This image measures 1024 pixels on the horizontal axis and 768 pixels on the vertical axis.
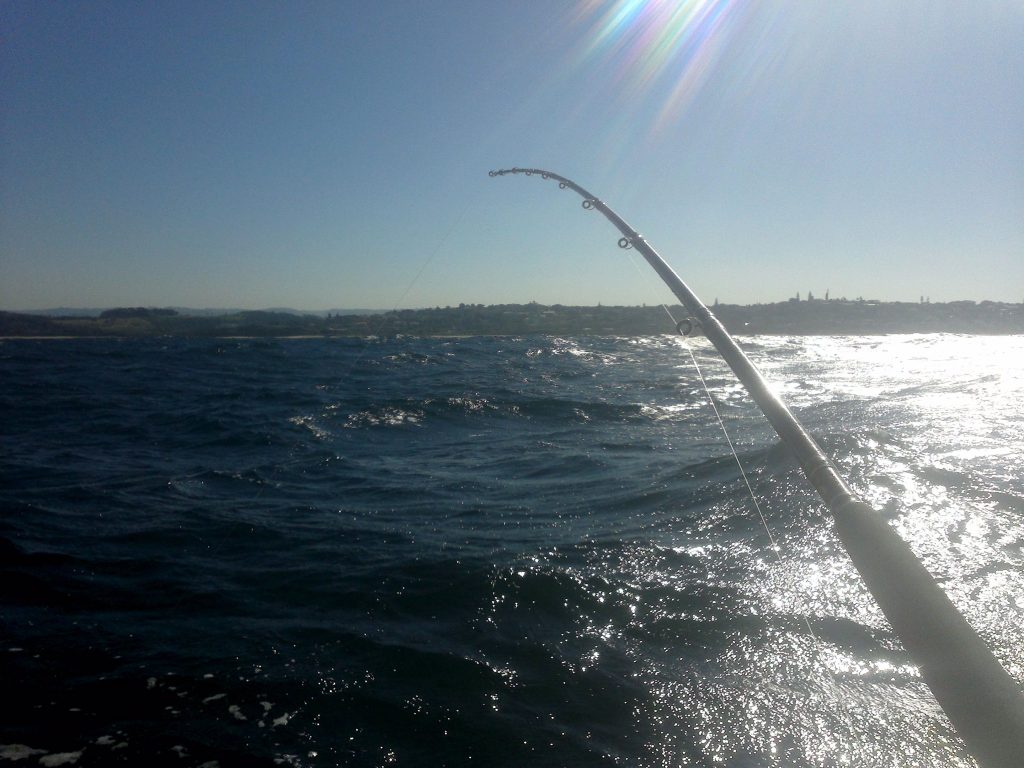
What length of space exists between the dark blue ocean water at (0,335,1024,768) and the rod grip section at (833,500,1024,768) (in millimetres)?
1983

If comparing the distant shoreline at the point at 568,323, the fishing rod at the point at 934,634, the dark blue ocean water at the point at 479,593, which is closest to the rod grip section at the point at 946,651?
the fishing rod at the point at 934,634

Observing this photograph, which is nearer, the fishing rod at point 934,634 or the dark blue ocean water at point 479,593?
the fishing rod at point 934,634

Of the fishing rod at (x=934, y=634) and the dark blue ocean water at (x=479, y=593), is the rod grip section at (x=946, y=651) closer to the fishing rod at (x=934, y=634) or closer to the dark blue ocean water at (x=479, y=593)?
the fishing rod at (x=934, y=634)

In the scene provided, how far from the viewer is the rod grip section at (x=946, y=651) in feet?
3.67

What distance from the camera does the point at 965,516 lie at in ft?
19.9

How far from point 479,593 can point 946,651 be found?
151 inches

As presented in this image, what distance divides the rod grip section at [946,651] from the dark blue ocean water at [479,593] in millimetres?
1983

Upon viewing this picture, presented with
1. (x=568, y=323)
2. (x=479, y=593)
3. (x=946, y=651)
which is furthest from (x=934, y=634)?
(x=568, y=323)

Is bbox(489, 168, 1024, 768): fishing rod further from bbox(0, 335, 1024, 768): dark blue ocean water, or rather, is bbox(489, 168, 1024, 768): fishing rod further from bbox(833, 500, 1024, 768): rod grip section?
bbox(0, 335, 1024, 768): dark blue ocean water

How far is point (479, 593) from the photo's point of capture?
4797 millimetres

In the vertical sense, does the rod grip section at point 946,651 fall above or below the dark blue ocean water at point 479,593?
above

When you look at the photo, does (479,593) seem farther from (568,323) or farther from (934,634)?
(568,323)

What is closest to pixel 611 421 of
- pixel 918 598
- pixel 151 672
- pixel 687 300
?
pixel 687 300

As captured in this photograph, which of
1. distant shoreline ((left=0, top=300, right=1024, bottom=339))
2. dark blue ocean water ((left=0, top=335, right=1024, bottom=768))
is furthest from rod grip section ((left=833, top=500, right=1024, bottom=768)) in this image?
distant shoreline ((left=0, top=300, right=1024, bottom=339))
